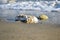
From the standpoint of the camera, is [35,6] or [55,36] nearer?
[55,36]

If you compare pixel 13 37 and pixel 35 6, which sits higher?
pixel 13 37

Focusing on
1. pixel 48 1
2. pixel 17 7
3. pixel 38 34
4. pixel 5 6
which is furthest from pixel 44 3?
pixel 38 34

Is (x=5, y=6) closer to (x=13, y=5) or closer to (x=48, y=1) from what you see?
(x=13, y=5)

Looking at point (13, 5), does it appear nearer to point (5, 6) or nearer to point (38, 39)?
point (5, 6)

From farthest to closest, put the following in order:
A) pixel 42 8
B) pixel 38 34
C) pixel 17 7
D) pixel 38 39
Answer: pixel 17 7 → pixel 42 8 → pixel 38 34 → pixel 38 39

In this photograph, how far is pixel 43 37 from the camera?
171 cm

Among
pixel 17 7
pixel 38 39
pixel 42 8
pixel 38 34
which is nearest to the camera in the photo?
pixel 38 39

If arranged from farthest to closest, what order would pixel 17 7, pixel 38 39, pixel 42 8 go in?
pixel 17 7, pixel 42 8, pixel 38 39

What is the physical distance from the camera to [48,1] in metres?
6.38

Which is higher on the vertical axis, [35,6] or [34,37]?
[34,37]

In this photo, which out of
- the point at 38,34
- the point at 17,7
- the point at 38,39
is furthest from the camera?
the point at 17,7

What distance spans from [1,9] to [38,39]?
4.95 meters

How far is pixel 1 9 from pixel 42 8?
4.89 feet

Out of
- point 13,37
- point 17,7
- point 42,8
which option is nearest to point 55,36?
point 13,37
